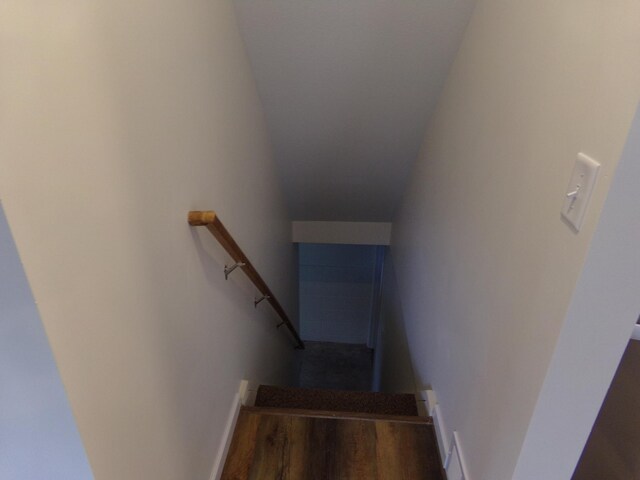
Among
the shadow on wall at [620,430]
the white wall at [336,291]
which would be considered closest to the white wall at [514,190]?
the shadow on wall at [620,430]

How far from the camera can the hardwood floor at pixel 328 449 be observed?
5.32 feet

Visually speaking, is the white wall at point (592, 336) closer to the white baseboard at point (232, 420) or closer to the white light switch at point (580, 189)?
the white light switch at point (580, 189)

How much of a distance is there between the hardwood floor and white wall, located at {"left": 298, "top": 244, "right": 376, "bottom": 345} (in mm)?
3524

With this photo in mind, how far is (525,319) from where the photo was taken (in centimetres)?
90

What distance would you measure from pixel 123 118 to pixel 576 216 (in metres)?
0.89

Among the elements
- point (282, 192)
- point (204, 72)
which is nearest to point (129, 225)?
point (204, 72)

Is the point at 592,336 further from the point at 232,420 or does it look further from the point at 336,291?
the point at 336,291

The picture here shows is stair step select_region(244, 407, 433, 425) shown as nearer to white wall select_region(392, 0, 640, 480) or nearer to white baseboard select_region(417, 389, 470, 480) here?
white baseboard select_region(417, 389, 470, 480)

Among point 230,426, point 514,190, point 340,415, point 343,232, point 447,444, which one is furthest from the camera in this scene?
point 343,232

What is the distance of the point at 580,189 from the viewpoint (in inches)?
27.6

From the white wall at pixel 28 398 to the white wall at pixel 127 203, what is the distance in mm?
16

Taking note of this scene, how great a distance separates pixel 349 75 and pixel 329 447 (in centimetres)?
176

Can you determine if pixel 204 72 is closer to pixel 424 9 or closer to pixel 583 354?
pixel 424 9

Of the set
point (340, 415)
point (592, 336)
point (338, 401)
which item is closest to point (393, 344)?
point (338, 401)
